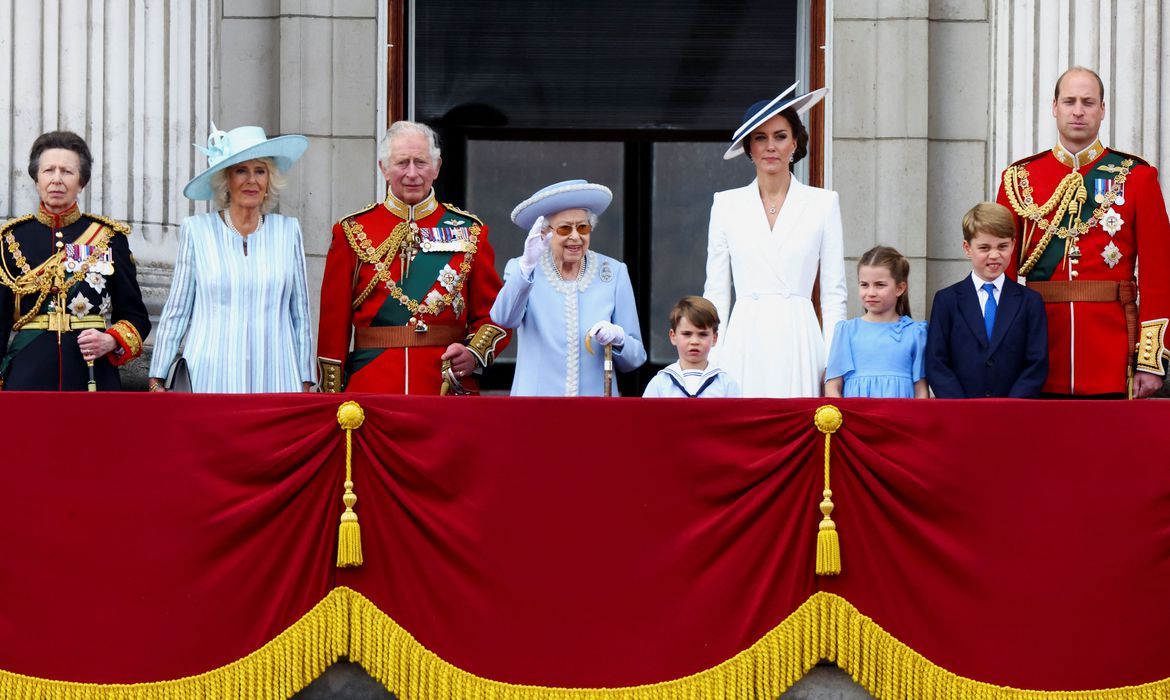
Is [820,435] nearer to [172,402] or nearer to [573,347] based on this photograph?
[573,347]

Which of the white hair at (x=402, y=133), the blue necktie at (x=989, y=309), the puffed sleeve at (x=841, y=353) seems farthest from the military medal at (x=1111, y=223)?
the white hair at (x=402, y=133)

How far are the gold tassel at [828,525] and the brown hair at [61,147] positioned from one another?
9.35ft

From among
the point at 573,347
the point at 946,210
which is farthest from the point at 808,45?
the point at 573,347

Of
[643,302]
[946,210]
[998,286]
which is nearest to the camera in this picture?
[998,286]

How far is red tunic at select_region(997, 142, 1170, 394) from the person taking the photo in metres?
6.23

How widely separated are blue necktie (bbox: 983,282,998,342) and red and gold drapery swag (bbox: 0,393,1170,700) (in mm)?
734

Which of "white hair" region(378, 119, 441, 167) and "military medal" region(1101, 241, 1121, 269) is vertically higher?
"white hair" region(378, 119, 441, 167)

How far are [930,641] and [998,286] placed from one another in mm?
1428

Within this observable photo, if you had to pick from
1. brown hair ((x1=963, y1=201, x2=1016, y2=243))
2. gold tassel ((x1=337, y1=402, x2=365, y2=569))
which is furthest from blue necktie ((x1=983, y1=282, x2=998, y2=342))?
gold tassel ((x1=337, y1=402, x2=365, y2=569))

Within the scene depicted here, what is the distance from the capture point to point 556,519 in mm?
5301

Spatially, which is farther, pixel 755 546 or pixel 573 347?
pixel 573 347

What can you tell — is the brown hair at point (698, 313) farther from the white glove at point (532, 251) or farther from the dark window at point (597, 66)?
the dark window at point (597, 66)

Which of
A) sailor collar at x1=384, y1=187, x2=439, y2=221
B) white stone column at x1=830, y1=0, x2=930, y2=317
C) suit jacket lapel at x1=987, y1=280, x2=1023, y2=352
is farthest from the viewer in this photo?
white stone column at x1=830, y1=0, x2=930, y2=317

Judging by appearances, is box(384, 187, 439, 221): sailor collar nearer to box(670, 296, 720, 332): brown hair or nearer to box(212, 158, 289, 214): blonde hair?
box(212, 158, 289, 214): blonde hair
